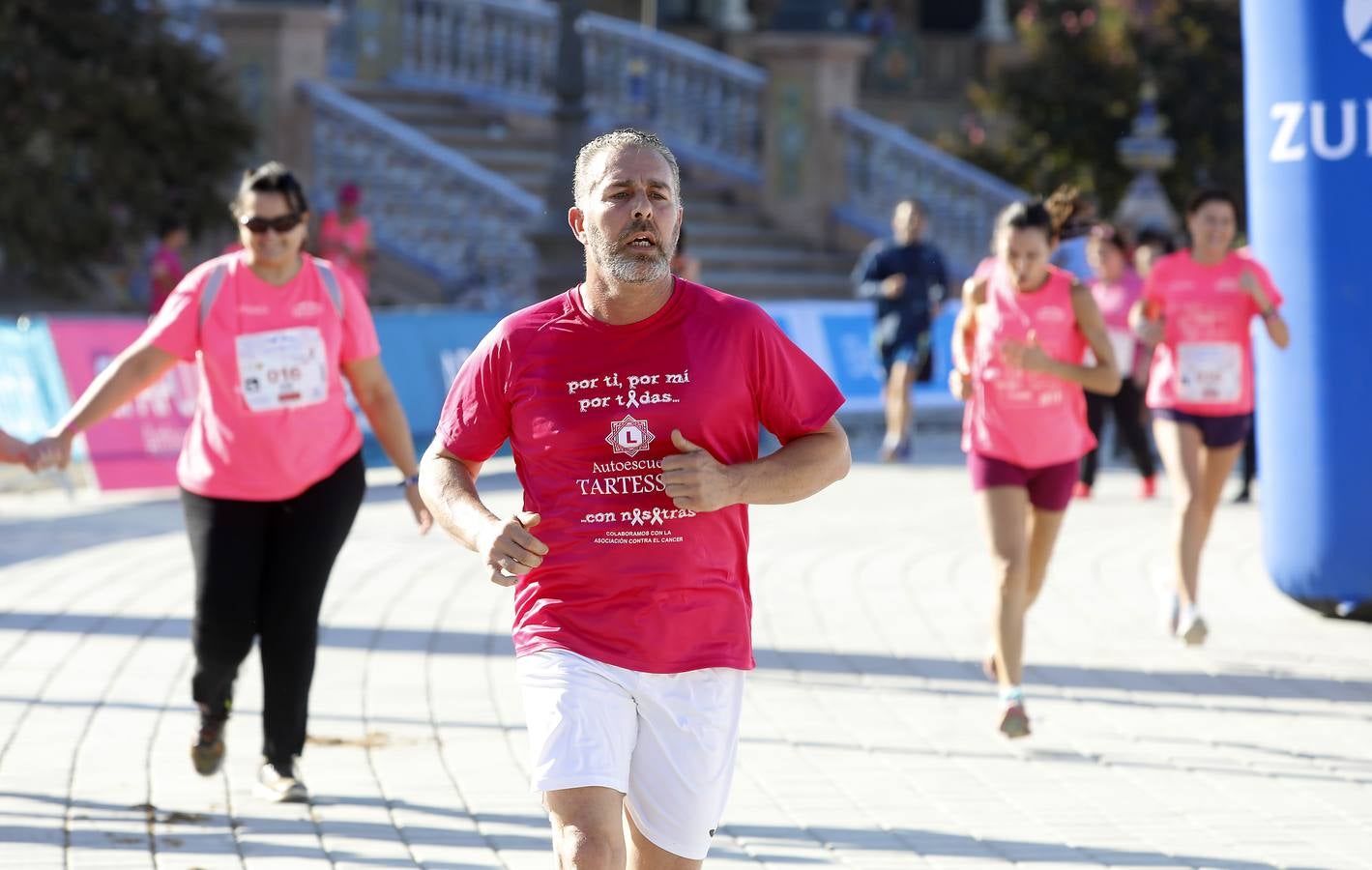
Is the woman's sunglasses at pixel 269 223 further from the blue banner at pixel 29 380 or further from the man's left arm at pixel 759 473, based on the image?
the blue banner at pixel 29 380

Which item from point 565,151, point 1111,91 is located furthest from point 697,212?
point 1111,91

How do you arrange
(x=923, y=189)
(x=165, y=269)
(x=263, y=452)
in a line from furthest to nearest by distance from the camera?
(x=923, y=189)
(x=165, y=269)
(x=263, y=452)

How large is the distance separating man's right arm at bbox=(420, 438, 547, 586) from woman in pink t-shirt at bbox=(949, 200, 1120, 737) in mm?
3454

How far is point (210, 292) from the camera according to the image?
6.96 m

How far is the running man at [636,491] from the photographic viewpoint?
4457 mm

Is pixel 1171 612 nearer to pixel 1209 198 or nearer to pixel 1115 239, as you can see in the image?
pixel 1209 198

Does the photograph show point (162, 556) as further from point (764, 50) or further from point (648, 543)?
point (764, 50)

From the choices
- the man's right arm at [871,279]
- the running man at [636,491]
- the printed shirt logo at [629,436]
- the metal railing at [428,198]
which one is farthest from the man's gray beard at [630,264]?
the metal railing at [428,198]

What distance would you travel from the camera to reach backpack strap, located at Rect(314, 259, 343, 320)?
7094 millimetres

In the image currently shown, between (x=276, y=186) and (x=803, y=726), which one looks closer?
(x=276, y=186)

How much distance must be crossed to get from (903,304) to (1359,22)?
791 cm

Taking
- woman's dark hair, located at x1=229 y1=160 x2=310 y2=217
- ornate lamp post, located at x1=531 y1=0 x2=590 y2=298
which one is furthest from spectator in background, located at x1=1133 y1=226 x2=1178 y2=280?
woman's dark hair, located at x1=229 y1=160 x2=310 y2=217

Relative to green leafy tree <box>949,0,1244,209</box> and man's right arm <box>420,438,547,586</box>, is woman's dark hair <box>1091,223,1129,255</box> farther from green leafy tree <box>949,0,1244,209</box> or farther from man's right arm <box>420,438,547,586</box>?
green leafy tree <box>949,0,1244,209</box>

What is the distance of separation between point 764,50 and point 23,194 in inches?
344
